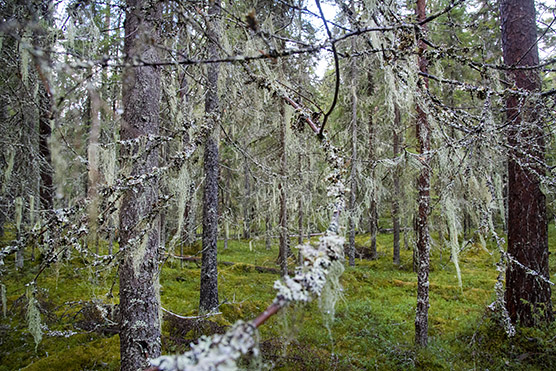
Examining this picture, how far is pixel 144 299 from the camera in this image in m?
3.02

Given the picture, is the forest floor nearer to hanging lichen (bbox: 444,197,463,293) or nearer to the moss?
the moss

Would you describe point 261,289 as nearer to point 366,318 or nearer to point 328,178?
point 366,318

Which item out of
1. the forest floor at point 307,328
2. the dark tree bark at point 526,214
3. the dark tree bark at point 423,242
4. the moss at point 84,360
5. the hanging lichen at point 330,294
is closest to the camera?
the hanging lichen at point 330,294

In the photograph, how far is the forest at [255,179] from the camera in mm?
1340

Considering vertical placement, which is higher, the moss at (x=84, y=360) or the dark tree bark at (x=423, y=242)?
the dark tree bark at (x=423, y=242)

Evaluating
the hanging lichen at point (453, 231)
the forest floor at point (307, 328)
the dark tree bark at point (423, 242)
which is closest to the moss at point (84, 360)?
the forest floor at point (307, 328)

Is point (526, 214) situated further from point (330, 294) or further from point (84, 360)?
point (84, 360)

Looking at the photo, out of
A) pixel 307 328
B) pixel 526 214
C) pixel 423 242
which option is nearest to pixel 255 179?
pixel 423 242

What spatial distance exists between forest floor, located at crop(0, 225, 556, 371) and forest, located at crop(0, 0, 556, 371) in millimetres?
48

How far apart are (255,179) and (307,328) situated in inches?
152

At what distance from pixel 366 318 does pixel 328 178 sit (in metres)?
7.74

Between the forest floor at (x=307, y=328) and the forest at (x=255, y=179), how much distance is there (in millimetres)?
48

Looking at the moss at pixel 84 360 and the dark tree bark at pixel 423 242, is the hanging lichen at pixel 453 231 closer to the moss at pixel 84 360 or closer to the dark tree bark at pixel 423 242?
the dark tree bark at pixel 423 242

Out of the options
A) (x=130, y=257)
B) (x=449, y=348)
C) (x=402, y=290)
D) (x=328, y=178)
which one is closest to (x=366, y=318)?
(x=449, y=348)
